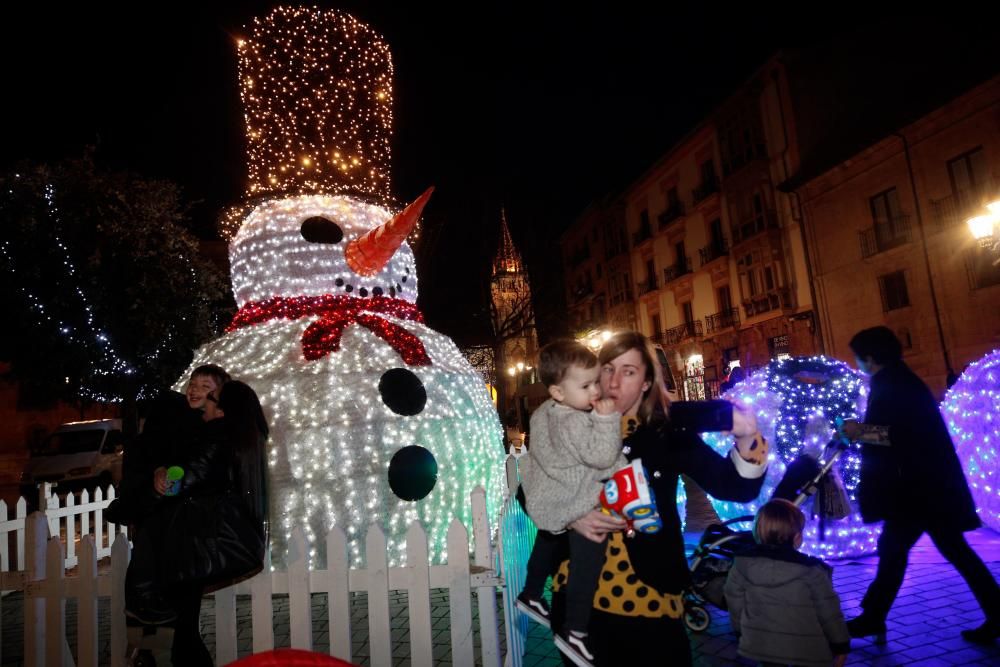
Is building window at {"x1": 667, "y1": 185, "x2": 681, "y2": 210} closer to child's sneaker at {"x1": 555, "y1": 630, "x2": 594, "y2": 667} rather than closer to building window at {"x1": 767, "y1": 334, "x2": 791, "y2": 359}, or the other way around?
building window at {"x1": 767, "y1": 334, "x2": 791, "y2": 359}

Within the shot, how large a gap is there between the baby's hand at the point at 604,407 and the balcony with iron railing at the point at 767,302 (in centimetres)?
2588

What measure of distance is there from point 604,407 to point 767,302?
27.0 m

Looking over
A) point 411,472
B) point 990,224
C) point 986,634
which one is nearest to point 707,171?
point 990,224

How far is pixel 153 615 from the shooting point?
3.14 metres

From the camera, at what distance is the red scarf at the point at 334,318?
5.15 m

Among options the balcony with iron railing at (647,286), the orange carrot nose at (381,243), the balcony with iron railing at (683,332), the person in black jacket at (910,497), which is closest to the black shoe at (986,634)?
the person in black jacket at (910,497)

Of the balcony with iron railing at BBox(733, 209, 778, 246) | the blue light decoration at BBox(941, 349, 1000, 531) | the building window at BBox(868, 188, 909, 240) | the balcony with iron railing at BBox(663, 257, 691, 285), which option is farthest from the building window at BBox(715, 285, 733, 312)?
the blue light decoration at BBox(941, 349, 1000, 531)

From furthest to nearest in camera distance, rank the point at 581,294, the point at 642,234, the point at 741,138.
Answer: the point at 642,234 < the point at 741,138 < the point at 581,294

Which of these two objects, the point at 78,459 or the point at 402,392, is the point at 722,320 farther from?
the point at 402,392

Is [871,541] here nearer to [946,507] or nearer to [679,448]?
[946,507]

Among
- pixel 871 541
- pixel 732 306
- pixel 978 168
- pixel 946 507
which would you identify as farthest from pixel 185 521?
pixel 732 306

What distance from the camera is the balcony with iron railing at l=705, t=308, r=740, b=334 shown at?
95.0ft

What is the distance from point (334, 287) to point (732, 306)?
27.1 metres

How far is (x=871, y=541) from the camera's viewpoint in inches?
213
